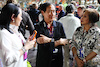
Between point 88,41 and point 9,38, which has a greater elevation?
point 9,38

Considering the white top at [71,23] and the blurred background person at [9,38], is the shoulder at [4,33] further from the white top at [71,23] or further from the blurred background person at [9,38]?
the white top at [71,23]

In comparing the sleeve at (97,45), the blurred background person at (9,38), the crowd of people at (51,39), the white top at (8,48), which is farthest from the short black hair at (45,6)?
the sleeve at (97,45)

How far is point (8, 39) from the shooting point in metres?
1.06

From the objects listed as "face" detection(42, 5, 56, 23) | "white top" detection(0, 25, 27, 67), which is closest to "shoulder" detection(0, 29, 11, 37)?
"white top" detection(0, 25, 27, 67)

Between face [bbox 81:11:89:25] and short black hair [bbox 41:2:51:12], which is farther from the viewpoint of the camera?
face [bbox 81:11:89:25]

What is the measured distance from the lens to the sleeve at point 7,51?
102 cm

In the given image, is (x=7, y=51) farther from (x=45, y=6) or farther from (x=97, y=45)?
(x=97, y=45)

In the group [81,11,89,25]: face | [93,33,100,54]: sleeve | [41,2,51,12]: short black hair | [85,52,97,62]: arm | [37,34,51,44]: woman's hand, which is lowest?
[85,52,97,62]: arm

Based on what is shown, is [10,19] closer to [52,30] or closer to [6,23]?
[6,23]

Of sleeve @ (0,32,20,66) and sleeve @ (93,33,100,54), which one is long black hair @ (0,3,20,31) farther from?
sleeve @ (93,33,100,54)

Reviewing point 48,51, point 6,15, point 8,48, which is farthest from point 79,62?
point 6,15

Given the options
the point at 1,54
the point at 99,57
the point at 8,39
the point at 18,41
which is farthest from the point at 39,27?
the point at 99,57

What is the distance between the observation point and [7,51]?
1.02 m

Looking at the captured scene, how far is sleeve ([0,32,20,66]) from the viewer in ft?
3.33
